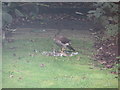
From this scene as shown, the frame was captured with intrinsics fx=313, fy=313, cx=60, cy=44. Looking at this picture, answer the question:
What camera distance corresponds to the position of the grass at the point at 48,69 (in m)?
4.07

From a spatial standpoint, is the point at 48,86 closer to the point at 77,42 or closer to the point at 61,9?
the point at 77,42

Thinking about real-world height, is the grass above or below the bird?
below

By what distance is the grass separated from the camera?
407 cm

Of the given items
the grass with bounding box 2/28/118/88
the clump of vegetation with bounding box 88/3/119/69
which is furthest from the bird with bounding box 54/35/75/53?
the clump of vegetation with bounding box 88/3/119/69

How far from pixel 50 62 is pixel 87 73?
0.74m

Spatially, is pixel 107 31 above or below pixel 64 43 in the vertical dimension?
above

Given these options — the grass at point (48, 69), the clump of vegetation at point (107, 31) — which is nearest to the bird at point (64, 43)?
the grass at point (48, 69)

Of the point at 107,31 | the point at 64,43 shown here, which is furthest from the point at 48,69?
the point at 107,31

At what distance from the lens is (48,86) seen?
394 cm

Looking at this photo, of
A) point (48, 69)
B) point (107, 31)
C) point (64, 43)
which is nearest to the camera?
point (48, 69)

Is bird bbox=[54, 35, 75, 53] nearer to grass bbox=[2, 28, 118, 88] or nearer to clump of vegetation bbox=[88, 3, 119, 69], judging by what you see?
grass bbox=[2, 28, 118, 88]

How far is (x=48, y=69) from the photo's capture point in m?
4.63

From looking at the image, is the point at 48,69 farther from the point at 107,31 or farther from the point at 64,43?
the point at 107,31

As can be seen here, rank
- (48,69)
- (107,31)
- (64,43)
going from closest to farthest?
1. (48,69)
2. (64,43)
3. (107,31)
